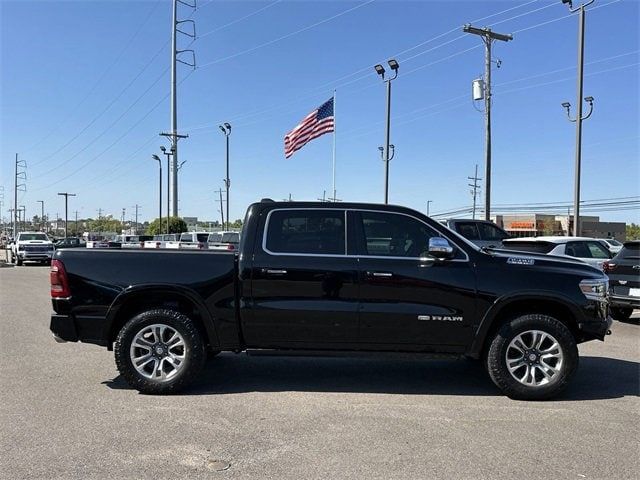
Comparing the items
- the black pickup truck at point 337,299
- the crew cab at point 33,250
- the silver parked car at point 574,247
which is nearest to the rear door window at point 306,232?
the black pickup truck at point 337,299

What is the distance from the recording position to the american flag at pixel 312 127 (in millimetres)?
28141

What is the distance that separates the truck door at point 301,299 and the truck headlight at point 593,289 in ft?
7.58

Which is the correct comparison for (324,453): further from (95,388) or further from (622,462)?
(95,388)

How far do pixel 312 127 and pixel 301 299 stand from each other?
77.8ft

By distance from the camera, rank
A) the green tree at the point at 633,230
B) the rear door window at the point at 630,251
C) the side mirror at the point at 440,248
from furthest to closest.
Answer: the green tree at the point at 633,230 < the rear door window at the point at 630,251 < the side mirror at the point at 440,248

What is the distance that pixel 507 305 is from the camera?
5812 mm

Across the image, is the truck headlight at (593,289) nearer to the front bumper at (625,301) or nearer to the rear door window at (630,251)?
the front bumper at (625,301)

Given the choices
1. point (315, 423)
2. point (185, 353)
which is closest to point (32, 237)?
point (185, 353)

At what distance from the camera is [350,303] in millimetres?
5734

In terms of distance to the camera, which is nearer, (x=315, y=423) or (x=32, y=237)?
(x=315, y=423)

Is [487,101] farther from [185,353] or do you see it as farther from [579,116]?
[185,353]

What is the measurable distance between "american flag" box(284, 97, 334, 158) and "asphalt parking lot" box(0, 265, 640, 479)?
71.9ft

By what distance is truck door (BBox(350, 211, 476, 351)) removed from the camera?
5730 millimetres

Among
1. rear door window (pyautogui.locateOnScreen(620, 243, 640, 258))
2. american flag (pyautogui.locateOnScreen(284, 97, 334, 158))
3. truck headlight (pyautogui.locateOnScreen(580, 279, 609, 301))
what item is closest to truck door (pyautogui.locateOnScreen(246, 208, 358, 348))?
truck headlight (pyautogui.locateOnScreen(580, 279, 609, 301))
